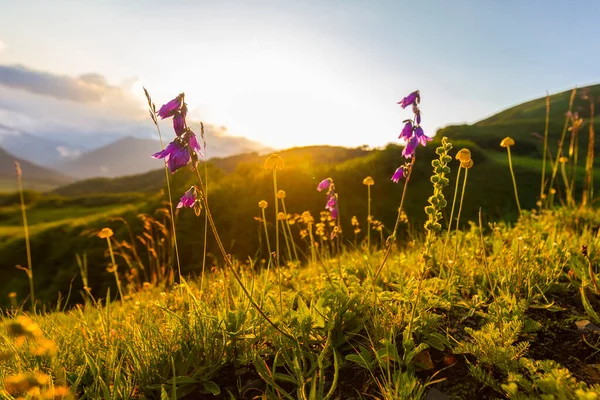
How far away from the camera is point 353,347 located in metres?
2.20

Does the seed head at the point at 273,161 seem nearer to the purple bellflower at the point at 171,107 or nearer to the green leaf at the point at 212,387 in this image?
the purple bellflower at the point at 171,107

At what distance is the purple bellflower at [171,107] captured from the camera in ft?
6.57

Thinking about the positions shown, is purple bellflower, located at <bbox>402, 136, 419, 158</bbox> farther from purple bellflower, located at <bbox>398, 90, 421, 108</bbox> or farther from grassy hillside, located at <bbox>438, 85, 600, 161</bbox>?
grassy hillside, located at <bbox>438, 85, 600, 161</bbox>

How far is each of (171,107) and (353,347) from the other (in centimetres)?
184

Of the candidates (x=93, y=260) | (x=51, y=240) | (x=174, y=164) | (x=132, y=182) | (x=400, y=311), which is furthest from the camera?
(x=132, y=182)

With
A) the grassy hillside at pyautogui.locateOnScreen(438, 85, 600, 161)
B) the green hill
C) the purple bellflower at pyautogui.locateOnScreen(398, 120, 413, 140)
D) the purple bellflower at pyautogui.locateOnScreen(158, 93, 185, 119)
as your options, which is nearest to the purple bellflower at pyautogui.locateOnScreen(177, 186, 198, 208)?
the purple bellflower at pyautogui.locateOnScreen(158, 93, 185, 119)

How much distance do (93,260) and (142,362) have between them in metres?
10.7

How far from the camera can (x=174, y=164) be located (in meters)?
1.90

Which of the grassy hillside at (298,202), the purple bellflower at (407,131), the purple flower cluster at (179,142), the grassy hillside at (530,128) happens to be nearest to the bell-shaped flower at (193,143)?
the purple flower cluster at (179,142)

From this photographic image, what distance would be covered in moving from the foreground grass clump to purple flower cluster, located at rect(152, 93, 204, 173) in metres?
1.11

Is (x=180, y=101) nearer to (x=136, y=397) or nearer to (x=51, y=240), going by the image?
(x=136, y=397)

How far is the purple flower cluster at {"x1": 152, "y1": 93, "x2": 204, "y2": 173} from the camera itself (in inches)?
75.2

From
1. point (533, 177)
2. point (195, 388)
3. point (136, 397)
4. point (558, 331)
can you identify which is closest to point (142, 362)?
point (136, 397)

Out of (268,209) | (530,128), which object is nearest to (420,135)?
(268,209)
